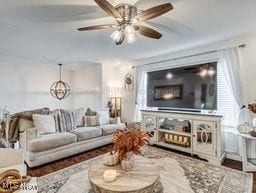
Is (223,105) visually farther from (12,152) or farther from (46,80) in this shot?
(46,80)

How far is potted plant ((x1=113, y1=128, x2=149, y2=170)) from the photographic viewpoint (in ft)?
6.75

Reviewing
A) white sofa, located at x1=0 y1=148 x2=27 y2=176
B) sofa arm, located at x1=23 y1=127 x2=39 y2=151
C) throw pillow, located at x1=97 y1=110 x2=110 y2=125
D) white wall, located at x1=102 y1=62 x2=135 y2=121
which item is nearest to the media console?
throw pillow, located at x1=97 y1=110 x2=110 y2=125

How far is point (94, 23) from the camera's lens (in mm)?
2736

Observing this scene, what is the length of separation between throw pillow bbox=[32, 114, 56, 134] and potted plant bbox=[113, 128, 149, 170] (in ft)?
7.20

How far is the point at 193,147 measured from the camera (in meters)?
3.71

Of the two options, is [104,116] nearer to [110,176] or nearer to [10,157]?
[110,176]

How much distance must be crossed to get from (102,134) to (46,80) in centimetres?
359

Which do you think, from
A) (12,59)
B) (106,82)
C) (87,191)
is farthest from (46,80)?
(87,191)

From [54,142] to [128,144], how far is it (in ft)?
6.61

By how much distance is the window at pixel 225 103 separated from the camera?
11.9ft

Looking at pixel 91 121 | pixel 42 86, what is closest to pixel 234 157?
pixel 91 121

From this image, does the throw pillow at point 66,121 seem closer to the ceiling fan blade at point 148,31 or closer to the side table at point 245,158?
the ceiling fan blade at point 148,31

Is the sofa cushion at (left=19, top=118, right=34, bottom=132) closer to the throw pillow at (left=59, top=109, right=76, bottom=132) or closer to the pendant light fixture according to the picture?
the throw pillow at (left=59, top=109, right=76, bottom=132)

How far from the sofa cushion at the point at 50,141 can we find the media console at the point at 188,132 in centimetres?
200
